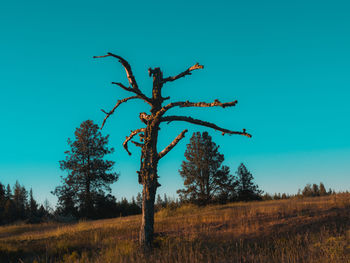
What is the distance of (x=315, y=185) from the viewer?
53750 mm

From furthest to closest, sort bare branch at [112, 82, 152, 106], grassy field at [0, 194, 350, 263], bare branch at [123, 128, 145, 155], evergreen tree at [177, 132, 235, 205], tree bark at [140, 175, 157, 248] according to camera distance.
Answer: evergreen tree at [177, 132, 235, 205]
bare branch at [123, 128, 145, 155]
bare branch at [112, 82, 152, 106]
tree bark at [140, 175, 157, 248]
grassy field at [0, 194, 350, 263]

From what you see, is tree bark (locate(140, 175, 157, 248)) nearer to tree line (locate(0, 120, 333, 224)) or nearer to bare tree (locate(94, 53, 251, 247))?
bare tree (locate(94, 53, 251, 247))

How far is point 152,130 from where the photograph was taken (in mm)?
9836

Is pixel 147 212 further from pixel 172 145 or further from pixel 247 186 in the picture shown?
pixel 247 186

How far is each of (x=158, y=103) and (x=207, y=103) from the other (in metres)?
1.96

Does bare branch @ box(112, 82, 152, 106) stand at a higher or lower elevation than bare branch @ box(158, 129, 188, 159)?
higher

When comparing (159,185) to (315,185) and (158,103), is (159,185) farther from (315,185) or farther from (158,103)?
(315,185)

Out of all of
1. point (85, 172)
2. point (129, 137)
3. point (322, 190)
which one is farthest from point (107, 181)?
point (322, 190)

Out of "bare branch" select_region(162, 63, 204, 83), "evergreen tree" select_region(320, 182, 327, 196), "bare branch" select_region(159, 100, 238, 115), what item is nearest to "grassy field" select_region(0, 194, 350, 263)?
"bare branch" select_region(159, 100, 238, 115)

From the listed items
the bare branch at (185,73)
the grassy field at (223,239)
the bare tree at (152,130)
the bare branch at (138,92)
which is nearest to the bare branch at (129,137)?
the bare tree at (152,130)

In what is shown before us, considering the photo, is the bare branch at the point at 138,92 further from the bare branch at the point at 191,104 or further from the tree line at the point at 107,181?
the tree line at the point at 107,181

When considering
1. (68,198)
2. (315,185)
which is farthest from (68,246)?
(315,185)

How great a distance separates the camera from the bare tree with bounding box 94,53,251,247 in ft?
31.0

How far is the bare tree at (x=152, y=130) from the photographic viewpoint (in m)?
9.45
